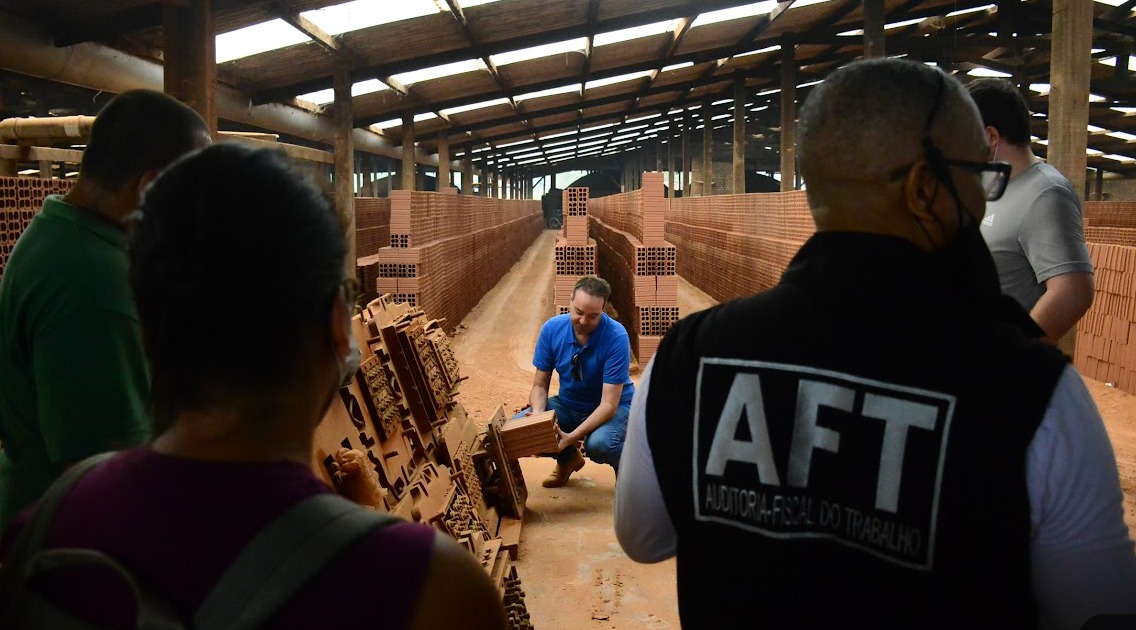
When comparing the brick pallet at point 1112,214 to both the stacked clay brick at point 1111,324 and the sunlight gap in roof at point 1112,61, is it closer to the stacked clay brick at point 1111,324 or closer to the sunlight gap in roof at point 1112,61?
the sunlight gap in roof at point 1112,61

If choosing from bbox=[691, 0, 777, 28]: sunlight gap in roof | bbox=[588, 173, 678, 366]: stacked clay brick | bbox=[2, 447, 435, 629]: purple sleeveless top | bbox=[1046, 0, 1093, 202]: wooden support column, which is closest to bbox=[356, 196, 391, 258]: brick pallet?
bbox=[588, 173, 678, 366]: stacked clay brick

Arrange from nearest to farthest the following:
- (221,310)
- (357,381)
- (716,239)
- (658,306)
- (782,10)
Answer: (221,310)
(357,381)
(658,306)
(782,10)
(716,239)

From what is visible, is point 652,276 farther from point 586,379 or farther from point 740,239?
point 586,379

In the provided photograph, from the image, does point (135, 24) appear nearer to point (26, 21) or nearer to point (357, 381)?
point (26, 21)

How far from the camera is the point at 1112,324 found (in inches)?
342

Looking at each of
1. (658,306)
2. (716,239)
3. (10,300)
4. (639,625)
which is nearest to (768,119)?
(716,239)

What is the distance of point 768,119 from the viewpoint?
88.3 ft

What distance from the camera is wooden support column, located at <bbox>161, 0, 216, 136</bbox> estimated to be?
250 inches

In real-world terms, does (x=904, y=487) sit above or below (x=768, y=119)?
below

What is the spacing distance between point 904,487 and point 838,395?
16 cm

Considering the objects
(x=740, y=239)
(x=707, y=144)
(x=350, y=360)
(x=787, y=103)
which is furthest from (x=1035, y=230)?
(x=707, y=144)

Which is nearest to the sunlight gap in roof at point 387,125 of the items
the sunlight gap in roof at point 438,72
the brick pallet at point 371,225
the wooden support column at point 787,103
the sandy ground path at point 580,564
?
the brick pallet at point 371,225

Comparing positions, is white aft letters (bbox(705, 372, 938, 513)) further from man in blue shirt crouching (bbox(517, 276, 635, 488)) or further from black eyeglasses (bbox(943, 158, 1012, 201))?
man in blue shirt crouching (bbox(517, 276, 635, 488))

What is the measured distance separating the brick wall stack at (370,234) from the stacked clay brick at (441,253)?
16 centimetres
